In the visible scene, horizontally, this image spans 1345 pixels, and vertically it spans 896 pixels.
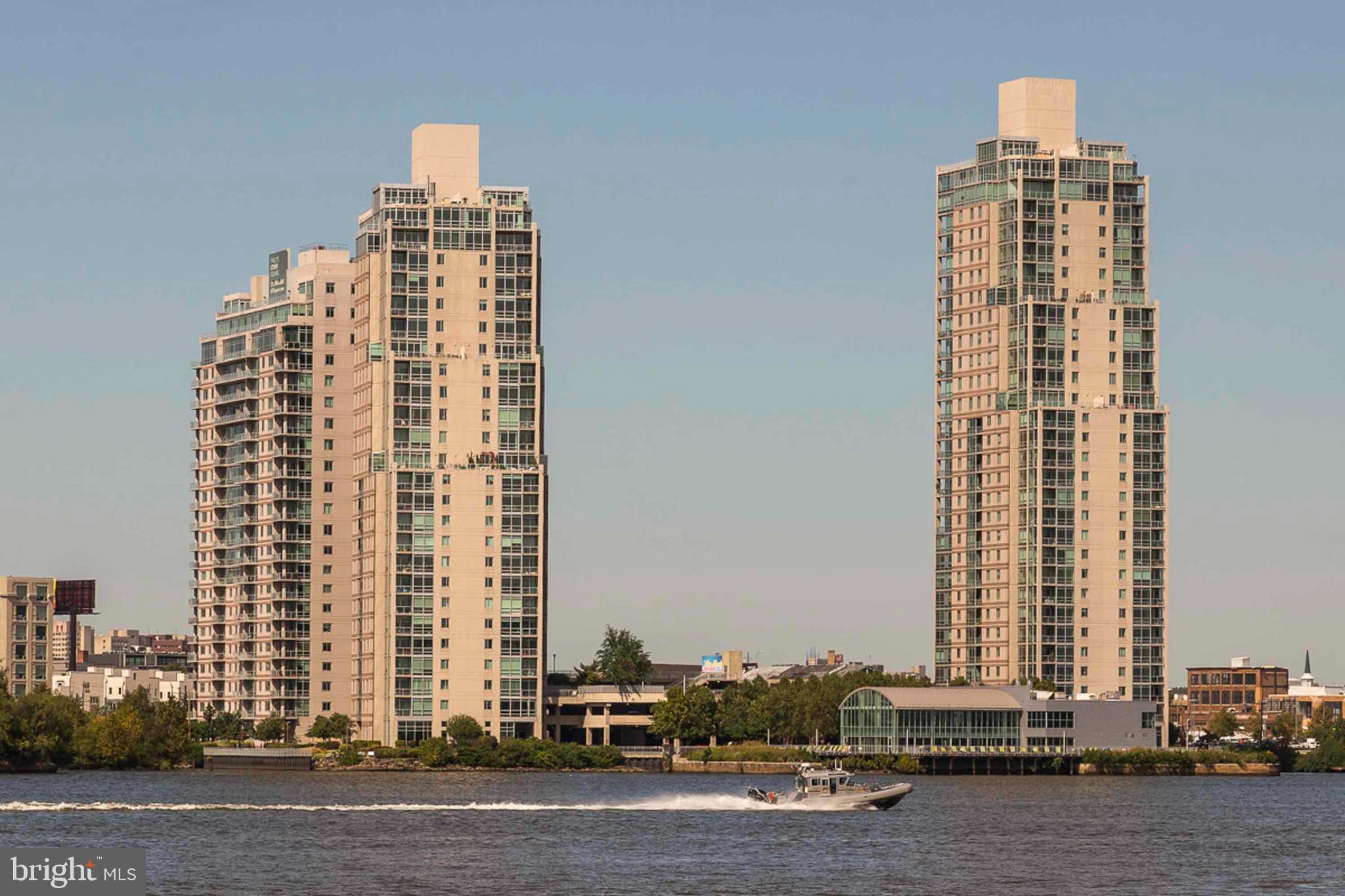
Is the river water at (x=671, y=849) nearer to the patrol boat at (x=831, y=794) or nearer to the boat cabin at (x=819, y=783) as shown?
the patrol boat at (x=831, y=794)

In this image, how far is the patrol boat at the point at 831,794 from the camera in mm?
194750

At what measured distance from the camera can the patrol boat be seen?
194750 millimetres

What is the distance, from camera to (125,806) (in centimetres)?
18825

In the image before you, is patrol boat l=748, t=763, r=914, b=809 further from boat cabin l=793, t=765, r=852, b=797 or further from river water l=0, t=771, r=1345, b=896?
river water l=0, t=771, r=1345, b=896

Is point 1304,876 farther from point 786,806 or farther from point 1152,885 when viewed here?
point 786,806

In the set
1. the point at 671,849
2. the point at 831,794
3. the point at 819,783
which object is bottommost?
the point at 671,849

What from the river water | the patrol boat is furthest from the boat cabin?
the river water

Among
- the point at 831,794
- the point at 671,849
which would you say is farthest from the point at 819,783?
the point at 671,849

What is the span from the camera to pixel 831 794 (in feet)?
639

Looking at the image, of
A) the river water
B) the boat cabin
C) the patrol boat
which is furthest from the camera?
the boat cabin

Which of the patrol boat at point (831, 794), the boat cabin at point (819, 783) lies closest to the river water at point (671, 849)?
the patrol boat at point (831, 794)

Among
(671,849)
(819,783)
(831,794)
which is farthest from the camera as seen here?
(819,783)

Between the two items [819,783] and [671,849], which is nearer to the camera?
[671,849]

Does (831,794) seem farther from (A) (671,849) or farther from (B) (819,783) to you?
(A) (671,849)
